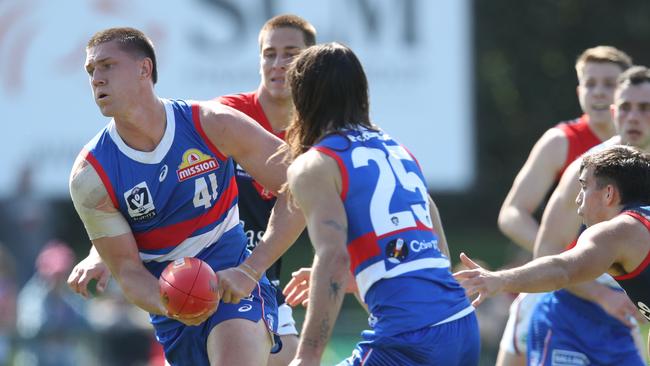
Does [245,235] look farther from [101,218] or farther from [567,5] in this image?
[567,5]

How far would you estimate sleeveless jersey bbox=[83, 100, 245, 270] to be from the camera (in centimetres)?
629

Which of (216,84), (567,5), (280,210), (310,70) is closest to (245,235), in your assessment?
(280,210)

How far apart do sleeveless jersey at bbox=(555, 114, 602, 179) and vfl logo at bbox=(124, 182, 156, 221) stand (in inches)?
115

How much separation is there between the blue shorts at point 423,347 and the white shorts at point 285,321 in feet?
6.64

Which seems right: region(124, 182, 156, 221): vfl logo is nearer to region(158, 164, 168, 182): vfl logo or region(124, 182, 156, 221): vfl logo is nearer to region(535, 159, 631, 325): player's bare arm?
region(158, 164, 168, 182): vfl logo

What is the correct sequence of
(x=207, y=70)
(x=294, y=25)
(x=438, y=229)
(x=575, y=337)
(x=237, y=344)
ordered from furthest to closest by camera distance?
(x=207, y=70) < (x=294, y=25) < (x=575, y=337) < (x=237, y=344) < (x=438, y=229)

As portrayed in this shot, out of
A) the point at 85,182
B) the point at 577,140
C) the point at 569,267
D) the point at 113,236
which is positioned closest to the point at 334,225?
the point at 569,267

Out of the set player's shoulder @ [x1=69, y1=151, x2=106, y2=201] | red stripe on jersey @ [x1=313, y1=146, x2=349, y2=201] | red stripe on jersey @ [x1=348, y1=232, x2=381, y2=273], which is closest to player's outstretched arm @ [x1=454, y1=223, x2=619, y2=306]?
red stripe on jersey @ [x1=348, y1=232, x2=381, y2=273]

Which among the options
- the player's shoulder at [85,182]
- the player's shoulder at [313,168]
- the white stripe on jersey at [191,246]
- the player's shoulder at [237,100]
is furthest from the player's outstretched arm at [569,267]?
the player's shoulder at [237,100]

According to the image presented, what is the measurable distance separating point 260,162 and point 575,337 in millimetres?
2266

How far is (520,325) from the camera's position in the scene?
7637 millimetres

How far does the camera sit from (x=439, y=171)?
60.8ft

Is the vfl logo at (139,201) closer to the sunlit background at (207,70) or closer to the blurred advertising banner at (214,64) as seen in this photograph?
the sunlit background at (207,70)

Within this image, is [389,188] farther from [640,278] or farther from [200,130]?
[200,130]
